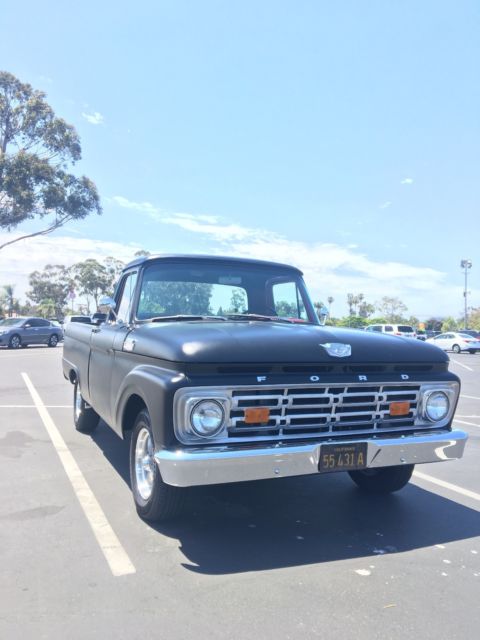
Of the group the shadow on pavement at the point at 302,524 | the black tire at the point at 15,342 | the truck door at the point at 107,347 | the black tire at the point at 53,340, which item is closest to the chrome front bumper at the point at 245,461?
the shadow on pavement at the point at 302,524

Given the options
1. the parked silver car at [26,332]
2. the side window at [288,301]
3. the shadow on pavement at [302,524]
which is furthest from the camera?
the parked silver car at [26,332]

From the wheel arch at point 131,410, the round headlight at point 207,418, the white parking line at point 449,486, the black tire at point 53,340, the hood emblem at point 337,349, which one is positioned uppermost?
the hood emblem at point 337,349

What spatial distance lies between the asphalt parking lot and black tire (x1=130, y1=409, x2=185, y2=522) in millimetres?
139

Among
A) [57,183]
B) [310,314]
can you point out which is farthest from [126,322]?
[57,183]

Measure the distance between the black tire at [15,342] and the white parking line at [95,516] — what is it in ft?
64.0

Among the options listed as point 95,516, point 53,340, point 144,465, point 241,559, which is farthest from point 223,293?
point 53,340

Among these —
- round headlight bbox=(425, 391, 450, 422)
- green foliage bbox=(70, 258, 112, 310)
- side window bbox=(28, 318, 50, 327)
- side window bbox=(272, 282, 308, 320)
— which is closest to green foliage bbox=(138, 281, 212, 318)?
side window bbox=(272, 282, 308, 320)

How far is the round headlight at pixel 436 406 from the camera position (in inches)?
155

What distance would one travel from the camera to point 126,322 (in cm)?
461

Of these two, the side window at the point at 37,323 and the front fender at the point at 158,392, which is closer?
the front fender at the point at 158,392

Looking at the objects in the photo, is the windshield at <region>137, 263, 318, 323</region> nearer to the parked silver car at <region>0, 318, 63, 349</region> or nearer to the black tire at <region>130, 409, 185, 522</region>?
the black tire at <region>130, 409, 185, 522</region>

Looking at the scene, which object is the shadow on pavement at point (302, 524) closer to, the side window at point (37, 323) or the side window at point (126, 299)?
the side window at point (126, 299)

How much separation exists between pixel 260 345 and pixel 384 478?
210 centimetres

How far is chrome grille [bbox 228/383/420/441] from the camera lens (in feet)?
10.9
